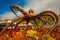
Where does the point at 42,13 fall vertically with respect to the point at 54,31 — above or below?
above

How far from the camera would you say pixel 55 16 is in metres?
4.17

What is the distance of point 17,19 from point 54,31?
1305 millimetres

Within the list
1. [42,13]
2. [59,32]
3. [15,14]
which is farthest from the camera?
[15,14]

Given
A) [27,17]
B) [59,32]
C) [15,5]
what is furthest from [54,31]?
[15,5]

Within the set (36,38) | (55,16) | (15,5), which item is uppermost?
(15,5)

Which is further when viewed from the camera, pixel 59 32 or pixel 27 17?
pixel 27 17

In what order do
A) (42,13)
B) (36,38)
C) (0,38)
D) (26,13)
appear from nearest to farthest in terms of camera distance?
(36,38)
(0,38)
(42,13)
(26,13)

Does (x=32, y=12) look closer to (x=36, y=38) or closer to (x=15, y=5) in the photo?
(x=15, y=5)

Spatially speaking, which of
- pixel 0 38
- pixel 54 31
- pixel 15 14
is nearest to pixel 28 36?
pixel 0 38

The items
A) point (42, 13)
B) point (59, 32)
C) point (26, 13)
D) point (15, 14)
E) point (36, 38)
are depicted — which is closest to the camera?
point (36, 38)

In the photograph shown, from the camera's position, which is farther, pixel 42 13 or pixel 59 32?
pixel 42 13

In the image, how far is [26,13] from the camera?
462cm

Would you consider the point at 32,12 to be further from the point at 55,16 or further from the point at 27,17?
the point at 55,16

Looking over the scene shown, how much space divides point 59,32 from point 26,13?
1.08 m
